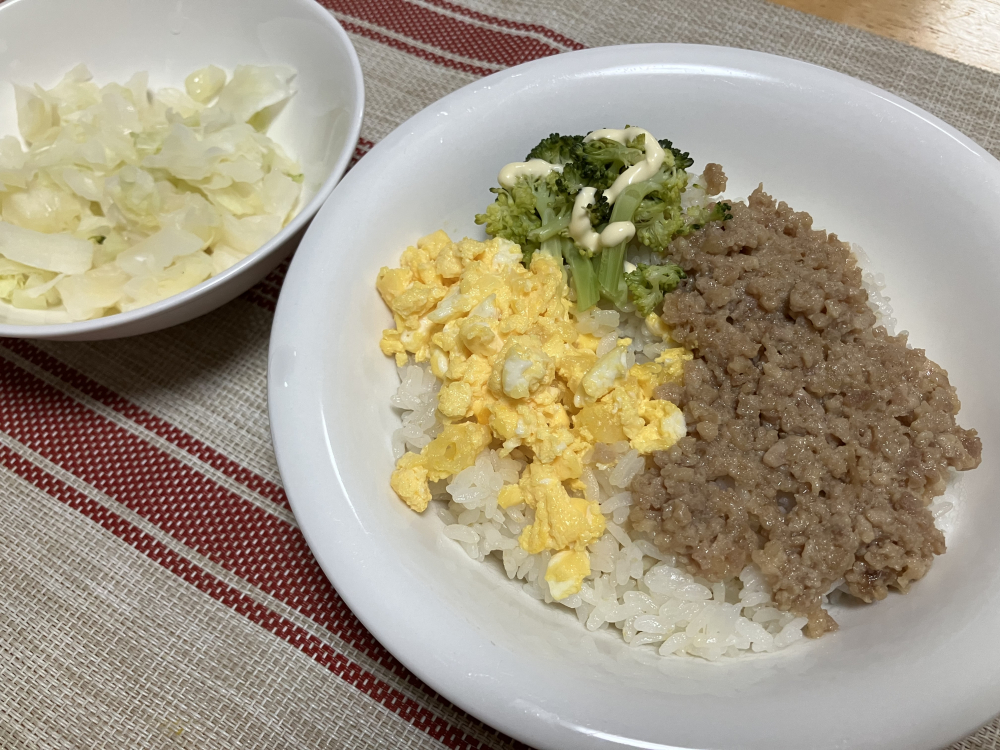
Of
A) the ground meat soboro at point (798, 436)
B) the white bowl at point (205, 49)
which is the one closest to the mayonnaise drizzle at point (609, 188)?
the ground meat soboro at point (798, 436)

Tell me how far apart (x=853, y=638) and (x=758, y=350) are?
0.77m

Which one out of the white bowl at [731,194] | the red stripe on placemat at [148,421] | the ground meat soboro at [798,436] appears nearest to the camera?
the white bowl at [731,194]

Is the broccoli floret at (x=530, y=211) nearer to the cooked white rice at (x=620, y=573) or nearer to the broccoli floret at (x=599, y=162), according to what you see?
the broccoli floret at (x=599, y=162)

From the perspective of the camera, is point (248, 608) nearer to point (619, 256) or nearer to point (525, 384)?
point (525, 384)

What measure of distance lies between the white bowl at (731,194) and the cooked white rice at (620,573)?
1.9 inches

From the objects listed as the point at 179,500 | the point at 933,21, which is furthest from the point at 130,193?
the point at 933,21

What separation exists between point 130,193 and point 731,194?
6.59 feet

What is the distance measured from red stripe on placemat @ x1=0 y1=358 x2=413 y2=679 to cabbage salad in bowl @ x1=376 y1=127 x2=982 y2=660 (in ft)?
1.49

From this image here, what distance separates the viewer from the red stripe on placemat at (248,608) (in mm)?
1932

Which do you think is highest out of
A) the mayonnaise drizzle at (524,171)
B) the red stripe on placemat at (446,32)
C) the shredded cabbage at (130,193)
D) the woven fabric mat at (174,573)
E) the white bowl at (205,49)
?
the mayonnaise drizzle at (524,171)

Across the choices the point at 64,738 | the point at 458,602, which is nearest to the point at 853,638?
the point at 458,602

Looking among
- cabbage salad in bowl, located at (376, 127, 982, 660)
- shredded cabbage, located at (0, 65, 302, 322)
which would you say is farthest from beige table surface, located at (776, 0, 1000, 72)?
shredded cabbage, located at (0, 65, 302, 322)

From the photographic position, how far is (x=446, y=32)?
3.19 meters

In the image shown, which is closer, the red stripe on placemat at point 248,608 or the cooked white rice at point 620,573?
the cooked white rice at point 620,573
